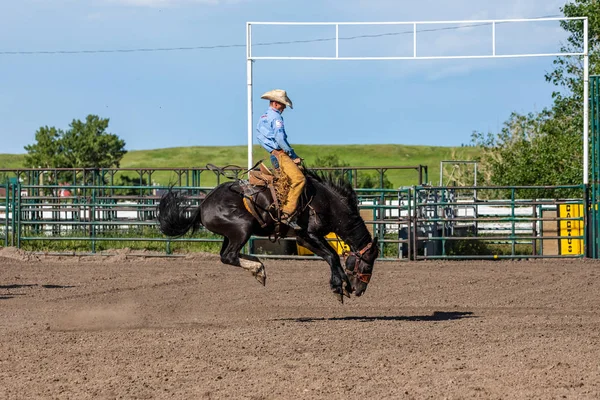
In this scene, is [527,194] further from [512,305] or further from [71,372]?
[71,372]

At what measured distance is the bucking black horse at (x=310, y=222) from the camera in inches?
326

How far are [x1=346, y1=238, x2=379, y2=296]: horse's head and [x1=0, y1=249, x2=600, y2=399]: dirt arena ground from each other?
352 millimetres

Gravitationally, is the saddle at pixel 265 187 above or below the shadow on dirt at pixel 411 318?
above

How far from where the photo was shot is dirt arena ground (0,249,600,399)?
17.0ft

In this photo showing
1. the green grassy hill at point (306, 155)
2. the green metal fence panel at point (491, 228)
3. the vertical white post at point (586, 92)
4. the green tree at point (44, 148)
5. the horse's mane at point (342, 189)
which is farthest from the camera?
the green grassy hill at point (306, 155)

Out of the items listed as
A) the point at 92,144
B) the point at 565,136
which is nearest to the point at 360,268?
the point at 565,136

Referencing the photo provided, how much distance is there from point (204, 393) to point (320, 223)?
3533mm

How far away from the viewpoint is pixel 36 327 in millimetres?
7891

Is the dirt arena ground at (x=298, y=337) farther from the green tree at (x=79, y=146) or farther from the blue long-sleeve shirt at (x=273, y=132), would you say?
the green tree at (x=79, y=146)

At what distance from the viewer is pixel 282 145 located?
26.5 ft

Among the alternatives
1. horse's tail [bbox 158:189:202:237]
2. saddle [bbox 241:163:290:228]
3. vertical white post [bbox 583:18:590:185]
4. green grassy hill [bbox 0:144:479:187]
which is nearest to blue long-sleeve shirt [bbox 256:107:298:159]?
saddle [bbox 241:163:290:228]

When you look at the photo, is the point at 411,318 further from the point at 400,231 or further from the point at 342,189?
the point at 400,231

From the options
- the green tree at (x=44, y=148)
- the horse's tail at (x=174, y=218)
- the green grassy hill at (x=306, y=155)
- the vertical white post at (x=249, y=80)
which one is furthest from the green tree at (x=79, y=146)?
the horse's tail at (x=174, y=218)

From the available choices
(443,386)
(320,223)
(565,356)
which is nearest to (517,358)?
(565,356)
